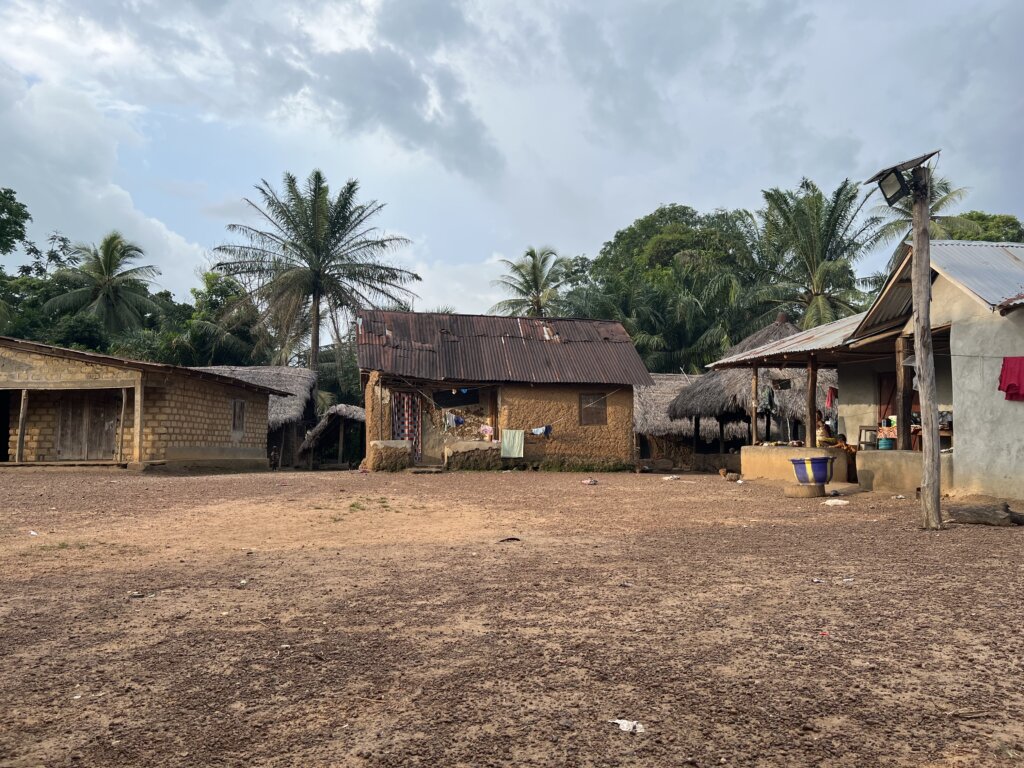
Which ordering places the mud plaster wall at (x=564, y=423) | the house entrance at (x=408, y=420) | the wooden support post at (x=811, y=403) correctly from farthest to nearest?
1. the house entrance at (x=408, y=420)
2. the mud plaster wall at (x=564, y=423)
3. the wooden support post at (x=811, y=403)

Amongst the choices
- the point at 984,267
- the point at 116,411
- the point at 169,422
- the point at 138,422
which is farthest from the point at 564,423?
the point at 116,411

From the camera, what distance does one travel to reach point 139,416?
18203 mm

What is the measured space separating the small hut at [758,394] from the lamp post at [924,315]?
11.6 metres

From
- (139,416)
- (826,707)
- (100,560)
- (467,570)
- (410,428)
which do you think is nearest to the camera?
(826,707)

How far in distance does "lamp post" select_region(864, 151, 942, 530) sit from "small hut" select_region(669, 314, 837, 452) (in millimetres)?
11609

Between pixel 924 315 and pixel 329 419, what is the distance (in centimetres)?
2170

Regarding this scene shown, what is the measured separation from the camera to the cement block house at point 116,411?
18469 millimetres

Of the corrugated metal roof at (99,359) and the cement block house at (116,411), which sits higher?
the corrugated metal roof at (99,359)

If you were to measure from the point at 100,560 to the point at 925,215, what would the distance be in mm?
8806

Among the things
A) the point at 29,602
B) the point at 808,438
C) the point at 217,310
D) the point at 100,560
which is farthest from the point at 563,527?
the point at 217,310

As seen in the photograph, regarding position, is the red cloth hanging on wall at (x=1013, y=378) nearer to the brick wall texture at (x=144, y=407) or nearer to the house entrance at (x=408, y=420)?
the house entrance at (x=408, y=420)

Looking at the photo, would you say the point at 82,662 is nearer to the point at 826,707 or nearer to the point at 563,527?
the point at 826,707

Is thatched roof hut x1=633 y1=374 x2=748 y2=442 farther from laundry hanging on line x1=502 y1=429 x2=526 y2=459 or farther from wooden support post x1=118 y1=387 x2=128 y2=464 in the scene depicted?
wooden support post x1=118 y1=387 x2=128 y2=464

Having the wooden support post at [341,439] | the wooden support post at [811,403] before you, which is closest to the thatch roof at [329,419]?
the wooden support post at [341,439]
